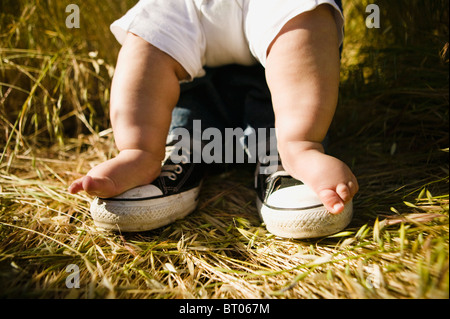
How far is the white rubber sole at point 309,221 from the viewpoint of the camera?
2.13 feet

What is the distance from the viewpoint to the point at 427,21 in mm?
1035

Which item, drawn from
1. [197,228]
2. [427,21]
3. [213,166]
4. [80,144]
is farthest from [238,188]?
[427,21]

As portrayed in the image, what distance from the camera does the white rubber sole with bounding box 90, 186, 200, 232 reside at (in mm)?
719

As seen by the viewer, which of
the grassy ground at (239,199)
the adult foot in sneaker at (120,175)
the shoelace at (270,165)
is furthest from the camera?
the shoelace at (270,165)

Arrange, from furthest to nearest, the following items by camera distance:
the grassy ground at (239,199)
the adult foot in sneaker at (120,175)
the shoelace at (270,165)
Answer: the shoelace at (270,165), the adult foot in sneaker at (120,175), the grassy ground at (239,199)

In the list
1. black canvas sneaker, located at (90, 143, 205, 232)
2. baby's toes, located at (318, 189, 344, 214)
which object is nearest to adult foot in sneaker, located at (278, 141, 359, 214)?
baby's toes, located at (318, 189, 344, 214)

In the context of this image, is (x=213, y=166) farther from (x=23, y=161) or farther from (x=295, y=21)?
(x=23, y=161)

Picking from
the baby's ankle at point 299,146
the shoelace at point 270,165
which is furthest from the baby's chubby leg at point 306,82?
the shoelace at point 270,165

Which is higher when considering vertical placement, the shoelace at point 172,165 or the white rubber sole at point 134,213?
the shoelace at point 172,165

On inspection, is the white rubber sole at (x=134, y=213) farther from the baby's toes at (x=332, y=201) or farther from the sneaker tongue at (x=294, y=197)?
the baby's toes at (x=332, y=201)

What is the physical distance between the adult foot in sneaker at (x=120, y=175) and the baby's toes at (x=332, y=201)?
419 millimetres

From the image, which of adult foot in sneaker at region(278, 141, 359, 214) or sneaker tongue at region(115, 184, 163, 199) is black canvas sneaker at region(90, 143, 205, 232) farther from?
adult foot in sneaker at region(278, 141, 359, 214)

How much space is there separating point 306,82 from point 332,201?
0.88ft

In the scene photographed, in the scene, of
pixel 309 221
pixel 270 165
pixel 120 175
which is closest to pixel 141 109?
pixel 120 175
